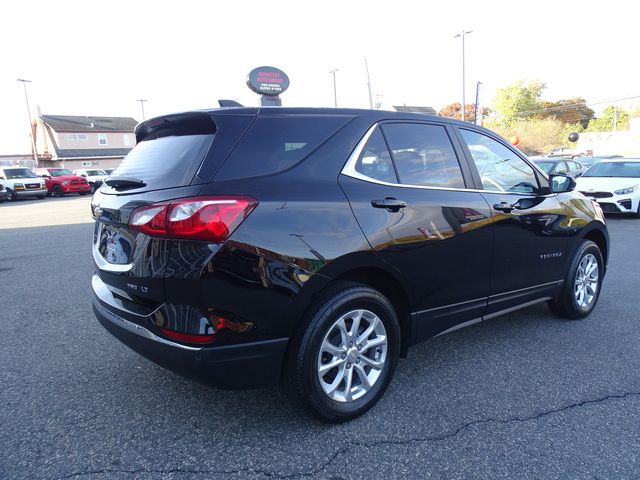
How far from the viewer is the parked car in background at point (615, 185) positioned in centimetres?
1124

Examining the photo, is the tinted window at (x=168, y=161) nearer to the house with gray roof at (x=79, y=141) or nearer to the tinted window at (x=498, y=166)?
the tinted window at (x=498, y=166)

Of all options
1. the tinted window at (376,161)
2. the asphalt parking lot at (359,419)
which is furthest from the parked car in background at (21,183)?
the tinted window at (376,161)

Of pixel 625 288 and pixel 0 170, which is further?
pixel 0 170

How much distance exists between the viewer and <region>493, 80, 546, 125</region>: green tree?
225 ft

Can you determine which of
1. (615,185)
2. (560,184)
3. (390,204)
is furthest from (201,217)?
(615,185)

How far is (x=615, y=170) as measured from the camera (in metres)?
12.4

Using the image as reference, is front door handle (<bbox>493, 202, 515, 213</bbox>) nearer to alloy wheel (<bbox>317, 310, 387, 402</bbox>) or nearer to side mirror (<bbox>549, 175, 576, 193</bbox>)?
side mirror (<bbox>549, 175, 576, 193</bbox>)

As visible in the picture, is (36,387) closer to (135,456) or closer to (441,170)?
(135,456)

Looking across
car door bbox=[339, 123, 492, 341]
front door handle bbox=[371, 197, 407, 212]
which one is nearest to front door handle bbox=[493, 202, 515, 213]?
car door bbox=[339, 123, 492, 341]

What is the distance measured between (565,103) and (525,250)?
89.7 meters

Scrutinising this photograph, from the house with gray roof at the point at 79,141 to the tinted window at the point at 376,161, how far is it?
5294cm

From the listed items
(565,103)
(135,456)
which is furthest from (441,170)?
(565,103)

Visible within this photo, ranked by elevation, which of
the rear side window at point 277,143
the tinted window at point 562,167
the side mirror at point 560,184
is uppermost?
the rear side window at point 277,143

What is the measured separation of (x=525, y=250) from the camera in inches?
144
